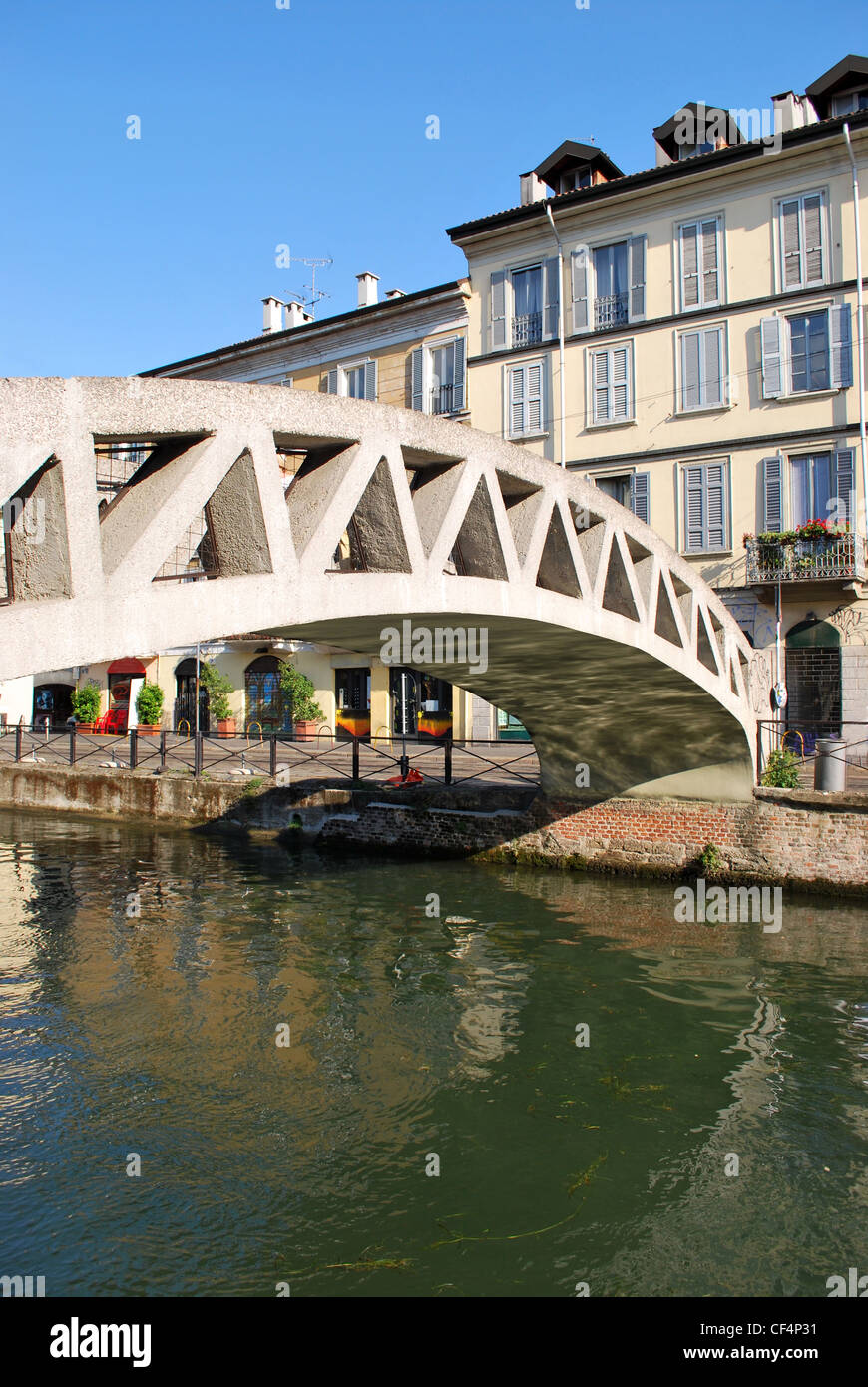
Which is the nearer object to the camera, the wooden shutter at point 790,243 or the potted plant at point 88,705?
the wooden shutter at point 790,243

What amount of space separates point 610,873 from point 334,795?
17.1ft

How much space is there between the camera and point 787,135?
19375mm

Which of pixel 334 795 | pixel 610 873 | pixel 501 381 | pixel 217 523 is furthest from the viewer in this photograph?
pixel 501 381

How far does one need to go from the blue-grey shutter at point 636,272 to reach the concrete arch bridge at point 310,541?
13.3 meters

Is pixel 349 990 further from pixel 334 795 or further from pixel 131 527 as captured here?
pixel 334 795

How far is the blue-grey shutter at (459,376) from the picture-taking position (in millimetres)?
24719

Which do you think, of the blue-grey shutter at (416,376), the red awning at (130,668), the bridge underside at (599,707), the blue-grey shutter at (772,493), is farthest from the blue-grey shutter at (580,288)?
the red awning at (130,668)

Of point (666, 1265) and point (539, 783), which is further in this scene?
point (539, 783)

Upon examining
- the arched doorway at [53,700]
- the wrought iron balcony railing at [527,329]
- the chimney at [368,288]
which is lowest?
the arched doorway at [53,700]

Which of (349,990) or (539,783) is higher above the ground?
(539,783)

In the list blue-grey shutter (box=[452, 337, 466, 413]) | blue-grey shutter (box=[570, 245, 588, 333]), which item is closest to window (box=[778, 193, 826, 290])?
blue-grey shutter (box=[570, 245, 588, 333])

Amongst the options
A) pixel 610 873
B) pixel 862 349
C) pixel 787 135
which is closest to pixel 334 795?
pixel 610 873

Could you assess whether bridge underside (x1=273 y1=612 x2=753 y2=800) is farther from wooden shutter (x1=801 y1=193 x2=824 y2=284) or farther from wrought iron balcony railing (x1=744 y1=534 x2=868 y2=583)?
wooden shutter (x1=801 y1=193 x2=824 y2=284)

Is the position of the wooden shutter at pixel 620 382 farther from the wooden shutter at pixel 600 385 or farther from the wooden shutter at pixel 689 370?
the wooden shutter at pixel 689 370
